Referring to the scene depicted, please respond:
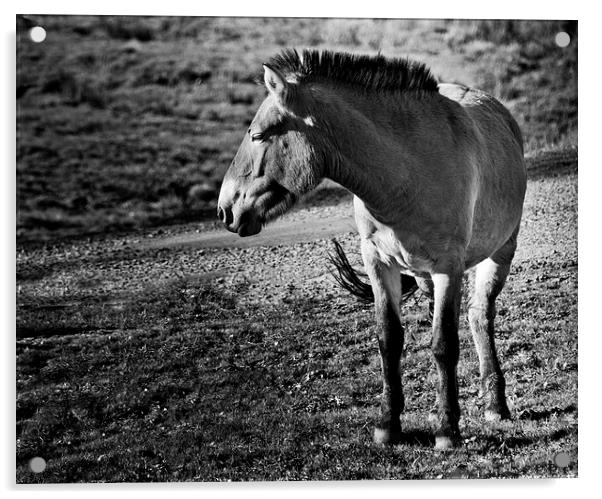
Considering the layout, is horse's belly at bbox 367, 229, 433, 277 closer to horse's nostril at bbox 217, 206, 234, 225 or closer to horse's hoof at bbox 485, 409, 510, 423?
horse's nostril at bbox 217, 206, 234, 225

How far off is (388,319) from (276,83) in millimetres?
1383

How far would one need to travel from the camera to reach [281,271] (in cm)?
529

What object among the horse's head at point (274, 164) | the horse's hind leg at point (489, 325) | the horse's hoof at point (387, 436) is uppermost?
the horse's head at point (274, 164)

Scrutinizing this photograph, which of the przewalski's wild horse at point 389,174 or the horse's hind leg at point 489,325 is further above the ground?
the przewalski's wild horse at point 389,174

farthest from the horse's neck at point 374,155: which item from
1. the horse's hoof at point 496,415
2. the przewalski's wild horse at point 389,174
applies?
the horse's hoof at point 496,415

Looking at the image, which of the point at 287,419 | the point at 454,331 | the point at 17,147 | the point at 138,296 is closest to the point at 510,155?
the point at 454,331

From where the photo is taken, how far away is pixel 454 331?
4.03 meters

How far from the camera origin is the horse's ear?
11.8 ft

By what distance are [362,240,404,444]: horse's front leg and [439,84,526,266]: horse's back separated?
1.54 ft

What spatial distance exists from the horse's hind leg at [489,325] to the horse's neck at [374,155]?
1080 millimetres

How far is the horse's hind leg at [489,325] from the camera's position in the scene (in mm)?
4715

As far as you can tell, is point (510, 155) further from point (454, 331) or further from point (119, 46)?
point (119, 46)

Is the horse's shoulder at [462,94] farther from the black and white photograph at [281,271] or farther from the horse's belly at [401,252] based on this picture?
the horse's belly at [401,252]

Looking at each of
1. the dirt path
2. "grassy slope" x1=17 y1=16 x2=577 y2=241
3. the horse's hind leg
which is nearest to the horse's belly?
the horse's hind leg
